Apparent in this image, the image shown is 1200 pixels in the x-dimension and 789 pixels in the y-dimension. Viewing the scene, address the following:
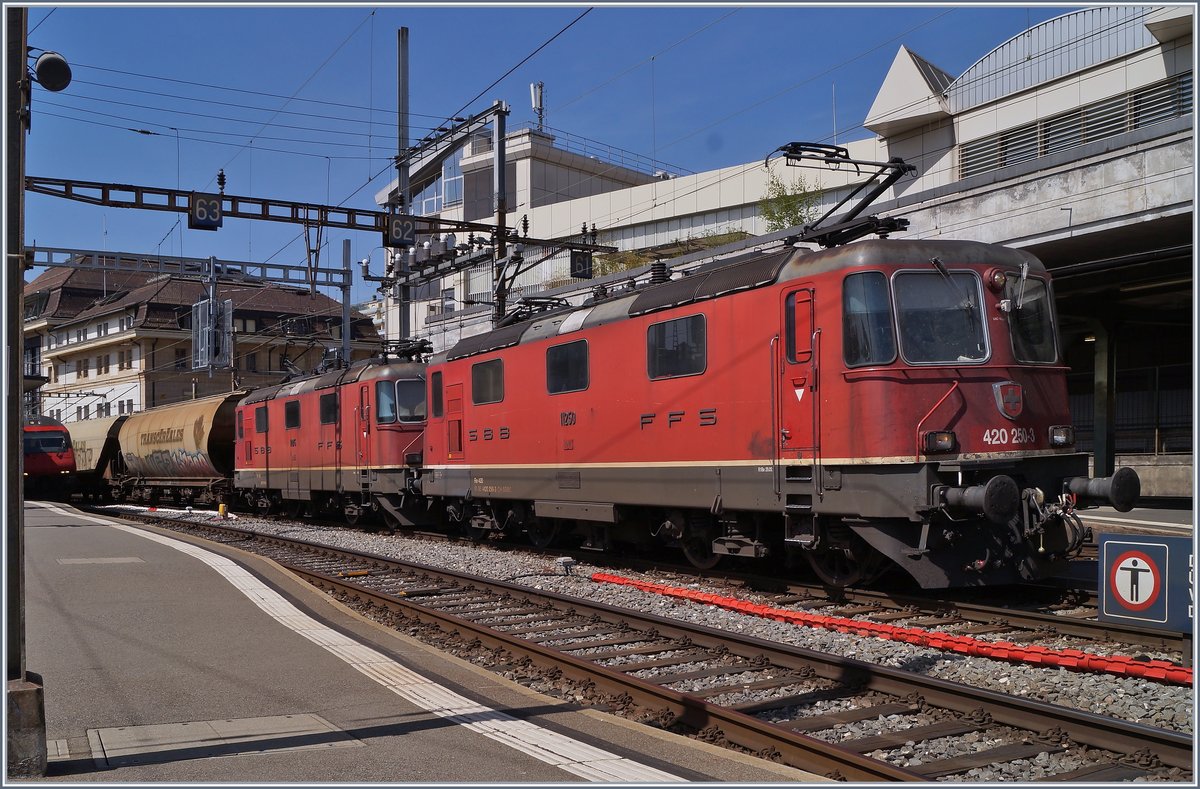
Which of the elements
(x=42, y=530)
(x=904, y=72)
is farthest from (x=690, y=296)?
(x=904, y=72)

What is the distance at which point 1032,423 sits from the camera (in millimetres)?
9977

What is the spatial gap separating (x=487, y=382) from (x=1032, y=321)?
9.04 metres

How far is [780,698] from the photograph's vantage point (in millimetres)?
7086

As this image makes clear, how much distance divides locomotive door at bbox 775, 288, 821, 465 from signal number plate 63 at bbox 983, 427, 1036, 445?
1607 mm

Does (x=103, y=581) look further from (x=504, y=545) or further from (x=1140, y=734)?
(x=1140, y=734)

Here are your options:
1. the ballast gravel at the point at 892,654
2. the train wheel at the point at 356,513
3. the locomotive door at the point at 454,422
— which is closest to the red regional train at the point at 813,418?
the locomotive door at the point at 454,422

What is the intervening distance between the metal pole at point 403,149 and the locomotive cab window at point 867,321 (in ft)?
59.0

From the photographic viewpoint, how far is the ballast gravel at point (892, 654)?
659cm

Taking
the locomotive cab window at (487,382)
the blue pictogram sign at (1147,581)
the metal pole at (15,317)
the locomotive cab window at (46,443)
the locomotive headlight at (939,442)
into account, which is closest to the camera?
the metal pole at (15,317)

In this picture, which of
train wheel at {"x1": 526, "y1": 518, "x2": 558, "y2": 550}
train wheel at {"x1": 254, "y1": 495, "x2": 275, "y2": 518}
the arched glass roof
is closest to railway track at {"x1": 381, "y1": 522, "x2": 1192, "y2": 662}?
train wheel at {"x1": 526, "y1": 518, "x2": 558, "y2": 550}

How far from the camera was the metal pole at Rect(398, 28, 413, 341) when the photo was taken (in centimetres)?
2877

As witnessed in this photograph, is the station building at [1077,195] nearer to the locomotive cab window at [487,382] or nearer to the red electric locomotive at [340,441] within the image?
the red electric locomotive at [340,441]

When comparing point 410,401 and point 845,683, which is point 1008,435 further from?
point 410,401

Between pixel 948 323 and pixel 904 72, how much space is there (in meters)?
25.5
